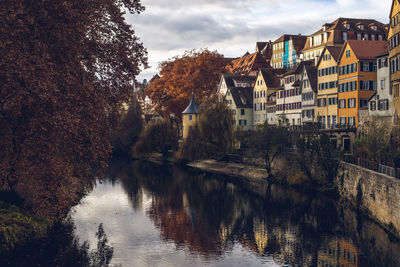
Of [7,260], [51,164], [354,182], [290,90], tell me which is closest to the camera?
[51,164]

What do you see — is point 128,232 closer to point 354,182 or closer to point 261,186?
point 354,182

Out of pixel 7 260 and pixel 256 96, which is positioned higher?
pixel 256 96

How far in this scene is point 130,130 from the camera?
92375 mm

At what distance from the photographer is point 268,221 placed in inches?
1462

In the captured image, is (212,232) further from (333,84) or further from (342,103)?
(333,84)

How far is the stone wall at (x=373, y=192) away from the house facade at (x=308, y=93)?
25.9 metres

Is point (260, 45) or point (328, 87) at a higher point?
point (260, 45)

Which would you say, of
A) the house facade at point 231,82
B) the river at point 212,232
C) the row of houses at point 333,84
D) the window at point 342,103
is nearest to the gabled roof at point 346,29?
the row of houses at point 333,84

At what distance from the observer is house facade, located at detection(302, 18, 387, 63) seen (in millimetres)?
99375

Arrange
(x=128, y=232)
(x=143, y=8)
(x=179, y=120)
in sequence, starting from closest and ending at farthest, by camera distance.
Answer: (x=143, y=8)
(x=128, y=232)
(x=179, y=120)

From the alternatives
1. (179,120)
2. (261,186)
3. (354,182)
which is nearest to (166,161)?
(179,120)

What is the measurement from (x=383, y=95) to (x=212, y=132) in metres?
24.9

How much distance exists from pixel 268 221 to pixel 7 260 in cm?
1921

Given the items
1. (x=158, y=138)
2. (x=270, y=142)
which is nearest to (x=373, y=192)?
(x=270, y=142)
